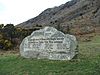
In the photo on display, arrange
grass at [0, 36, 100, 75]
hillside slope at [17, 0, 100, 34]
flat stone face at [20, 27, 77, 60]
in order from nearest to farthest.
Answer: grass at [0, 36, 100, 75] < flat stone face at [20, 27, 77, 60] < hillside slope at [17, 0, 100, 34]

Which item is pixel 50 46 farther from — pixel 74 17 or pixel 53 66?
pixel 74 17

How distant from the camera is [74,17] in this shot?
62312 millimetres

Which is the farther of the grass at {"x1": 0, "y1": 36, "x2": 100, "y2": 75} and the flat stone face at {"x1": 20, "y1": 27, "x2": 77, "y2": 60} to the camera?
the flat stone face at {"x1": 20, "y1": 27, "x2": 77, "y2": 60}

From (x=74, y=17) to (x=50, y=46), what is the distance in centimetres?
4116

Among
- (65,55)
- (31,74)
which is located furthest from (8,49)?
(31,74)

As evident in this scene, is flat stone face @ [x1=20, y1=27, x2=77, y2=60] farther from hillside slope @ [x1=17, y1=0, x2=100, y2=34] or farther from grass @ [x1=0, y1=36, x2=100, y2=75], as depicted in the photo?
hillside slope @ [x1=17, y1=0, x2=100, y2=34]

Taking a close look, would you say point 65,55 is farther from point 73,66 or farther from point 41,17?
point 41,17

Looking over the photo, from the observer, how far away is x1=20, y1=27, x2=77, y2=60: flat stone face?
2080 cm

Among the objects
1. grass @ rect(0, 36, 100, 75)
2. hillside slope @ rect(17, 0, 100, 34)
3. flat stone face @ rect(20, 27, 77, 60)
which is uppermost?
hillside slope @ rect(17, 0, 100, 34)

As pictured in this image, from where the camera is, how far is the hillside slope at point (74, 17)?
47.9 meters

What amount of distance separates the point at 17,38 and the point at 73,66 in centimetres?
1697

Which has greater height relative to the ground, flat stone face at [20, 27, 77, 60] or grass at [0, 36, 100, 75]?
flat stone face at [20, 27, 77, 60]

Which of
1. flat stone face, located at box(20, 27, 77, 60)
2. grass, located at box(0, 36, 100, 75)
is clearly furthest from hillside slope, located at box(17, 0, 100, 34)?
grass, located at box(0, 36, 100, 75)

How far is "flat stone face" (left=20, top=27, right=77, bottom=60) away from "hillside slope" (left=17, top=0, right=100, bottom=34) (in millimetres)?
20189
